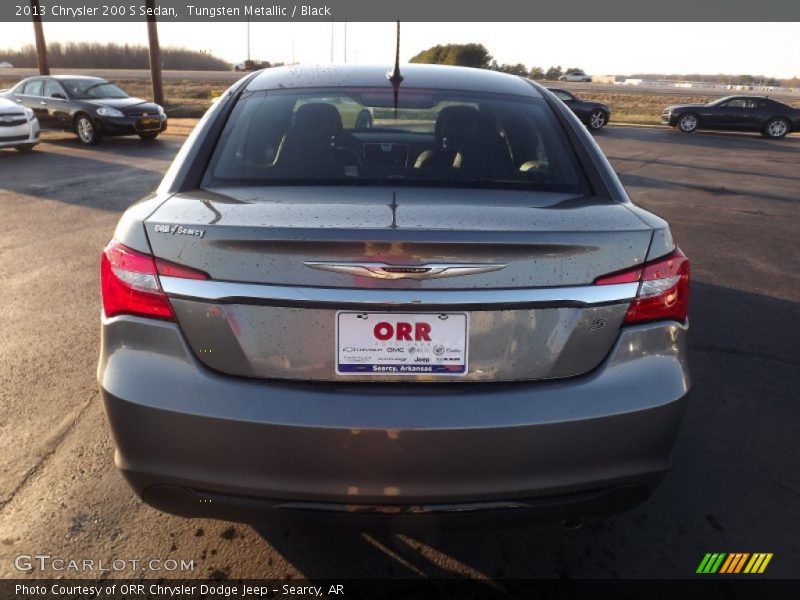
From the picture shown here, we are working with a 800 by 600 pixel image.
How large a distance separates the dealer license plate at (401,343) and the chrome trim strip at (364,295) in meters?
0.04

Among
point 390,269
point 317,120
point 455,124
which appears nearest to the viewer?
point 390,269

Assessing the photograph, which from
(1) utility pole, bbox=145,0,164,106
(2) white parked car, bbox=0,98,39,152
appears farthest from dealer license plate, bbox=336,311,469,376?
(1) utility pole, bbox=145,0,164,106

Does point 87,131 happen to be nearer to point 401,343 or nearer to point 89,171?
point 89,171

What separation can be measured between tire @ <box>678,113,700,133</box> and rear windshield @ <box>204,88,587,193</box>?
24.6m

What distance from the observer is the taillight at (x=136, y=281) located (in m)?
1.93

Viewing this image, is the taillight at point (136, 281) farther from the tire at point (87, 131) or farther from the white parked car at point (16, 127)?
the tire at point (87, 131)

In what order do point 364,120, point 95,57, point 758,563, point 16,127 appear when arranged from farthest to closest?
point 95,57, point 16,127, point 364,120, point 758,563

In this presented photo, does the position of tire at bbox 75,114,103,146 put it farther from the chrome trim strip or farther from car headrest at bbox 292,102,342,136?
the chrome trim strip

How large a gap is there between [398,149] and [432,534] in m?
1.93

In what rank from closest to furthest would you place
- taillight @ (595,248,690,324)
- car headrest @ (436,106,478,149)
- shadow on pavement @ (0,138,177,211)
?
taillight @ (595,248,690,324) → car headrest @ (436,106,478,149) → shadow on pavement @ (0,138,177,211)

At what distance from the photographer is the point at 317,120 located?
287 cm

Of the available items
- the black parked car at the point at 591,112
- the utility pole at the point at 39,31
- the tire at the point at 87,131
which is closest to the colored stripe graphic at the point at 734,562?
the tire at the point at 87,131

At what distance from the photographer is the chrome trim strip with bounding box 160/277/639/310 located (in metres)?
1.85

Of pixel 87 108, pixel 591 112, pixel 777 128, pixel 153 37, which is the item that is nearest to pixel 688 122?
pixel 777 128
